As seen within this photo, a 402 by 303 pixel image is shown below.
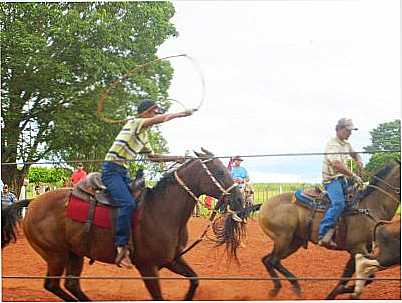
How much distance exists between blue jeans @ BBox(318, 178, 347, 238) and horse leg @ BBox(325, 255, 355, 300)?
304mm

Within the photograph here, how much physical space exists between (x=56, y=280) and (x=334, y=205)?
227 centimetres

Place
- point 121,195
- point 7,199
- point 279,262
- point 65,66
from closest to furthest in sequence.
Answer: point 121,195
point 279,262
point 7,199
point 65,66

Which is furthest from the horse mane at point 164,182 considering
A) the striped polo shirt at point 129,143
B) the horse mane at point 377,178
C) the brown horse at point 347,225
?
the horse mane at point 377,178

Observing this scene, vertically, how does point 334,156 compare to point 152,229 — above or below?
above

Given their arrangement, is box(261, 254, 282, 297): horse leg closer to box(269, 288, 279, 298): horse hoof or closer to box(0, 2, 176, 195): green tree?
box(269, 288, 279, 298): horse hoof

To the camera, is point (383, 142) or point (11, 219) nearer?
point (11, 219)

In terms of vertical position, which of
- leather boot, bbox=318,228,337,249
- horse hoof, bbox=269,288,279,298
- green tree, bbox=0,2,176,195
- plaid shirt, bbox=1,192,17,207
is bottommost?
horse hoof, bbox=269,288,279,298

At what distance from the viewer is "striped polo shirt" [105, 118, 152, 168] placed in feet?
18.0

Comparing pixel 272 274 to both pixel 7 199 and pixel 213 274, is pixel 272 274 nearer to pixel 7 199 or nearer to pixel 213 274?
pixel 213 274

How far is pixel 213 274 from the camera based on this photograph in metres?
5.76

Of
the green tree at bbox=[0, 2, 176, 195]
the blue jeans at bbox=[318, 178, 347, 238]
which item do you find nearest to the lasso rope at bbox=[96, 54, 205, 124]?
the green tree at bbox=[0, 2, 176, 195]

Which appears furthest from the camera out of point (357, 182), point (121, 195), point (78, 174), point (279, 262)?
point (78, 174)

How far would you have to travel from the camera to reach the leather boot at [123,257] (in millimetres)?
5445

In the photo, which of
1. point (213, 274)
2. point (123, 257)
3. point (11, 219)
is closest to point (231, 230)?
point (213, 274)
